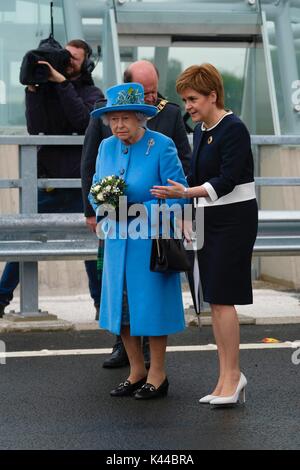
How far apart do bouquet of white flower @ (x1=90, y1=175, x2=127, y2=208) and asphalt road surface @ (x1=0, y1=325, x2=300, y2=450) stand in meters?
1.09

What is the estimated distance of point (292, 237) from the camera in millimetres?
9375

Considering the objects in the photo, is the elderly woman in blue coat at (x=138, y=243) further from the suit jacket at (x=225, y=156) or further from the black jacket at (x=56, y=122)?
the black jacket at (x=56, y=122)

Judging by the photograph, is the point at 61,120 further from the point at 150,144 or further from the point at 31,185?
the point at 150,144

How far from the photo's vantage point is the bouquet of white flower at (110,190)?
6633 mm

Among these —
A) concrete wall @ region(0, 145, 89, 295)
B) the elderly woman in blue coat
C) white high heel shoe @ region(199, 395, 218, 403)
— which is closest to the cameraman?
concrete wall @ region(0, 145, 89, 295)

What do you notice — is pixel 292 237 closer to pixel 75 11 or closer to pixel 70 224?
pixel 70 224

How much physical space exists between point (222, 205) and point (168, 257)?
411mm

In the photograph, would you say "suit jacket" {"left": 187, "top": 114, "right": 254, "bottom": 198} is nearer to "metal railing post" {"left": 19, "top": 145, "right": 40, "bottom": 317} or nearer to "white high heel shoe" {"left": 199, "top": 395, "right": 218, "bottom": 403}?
"white high heel shoe" {"left": 199, "top": 395, "right": 218, "bottom": 403}

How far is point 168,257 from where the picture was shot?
6.61 meters

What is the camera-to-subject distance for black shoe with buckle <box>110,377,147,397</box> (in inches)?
270

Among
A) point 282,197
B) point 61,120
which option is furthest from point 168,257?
point 282,197
